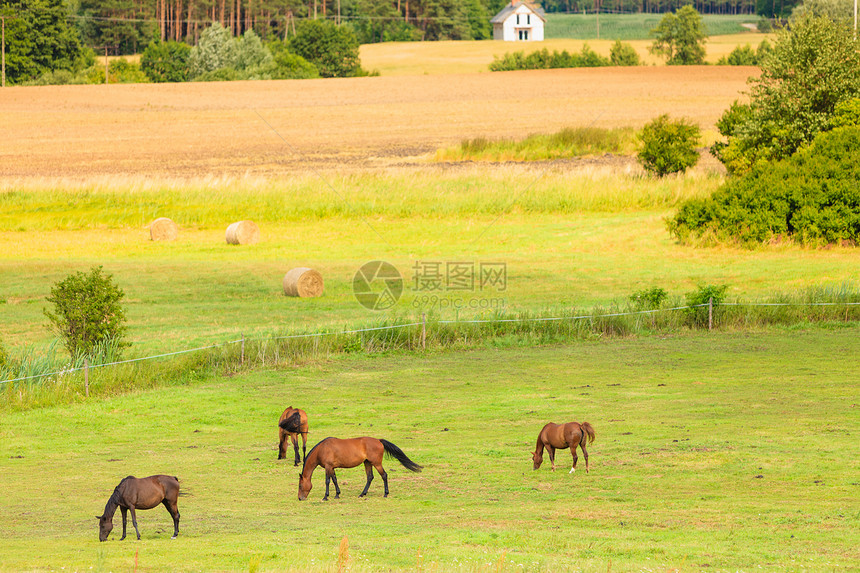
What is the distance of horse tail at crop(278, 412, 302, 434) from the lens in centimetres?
1391

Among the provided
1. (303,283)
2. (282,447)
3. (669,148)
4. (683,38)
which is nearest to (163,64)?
(683,38)

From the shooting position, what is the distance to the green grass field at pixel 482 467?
991 cm

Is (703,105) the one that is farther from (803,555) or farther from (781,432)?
(803,555)

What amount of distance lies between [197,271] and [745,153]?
2646 centimetres

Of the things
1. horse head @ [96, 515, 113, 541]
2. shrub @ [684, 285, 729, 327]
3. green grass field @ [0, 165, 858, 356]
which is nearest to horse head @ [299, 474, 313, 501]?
horse head @ [96, 515, 113, 541]

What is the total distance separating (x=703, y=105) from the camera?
89.9 metres

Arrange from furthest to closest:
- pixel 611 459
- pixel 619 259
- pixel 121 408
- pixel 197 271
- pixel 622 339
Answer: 1. pixel 619 259
2. pixel 197 271
3. pixel 622 339
4. pixel 121 408
5. pixel 611 459

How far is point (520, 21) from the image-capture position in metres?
181

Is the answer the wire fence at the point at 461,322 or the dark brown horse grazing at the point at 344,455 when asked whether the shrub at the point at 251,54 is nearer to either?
the wire fence at the point at 461,322

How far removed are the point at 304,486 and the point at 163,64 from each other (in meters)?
121

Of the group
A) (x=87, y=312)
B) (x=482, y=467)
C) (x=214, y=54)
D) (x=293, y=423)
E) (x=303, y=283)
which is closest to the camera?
(x=293, y=423)

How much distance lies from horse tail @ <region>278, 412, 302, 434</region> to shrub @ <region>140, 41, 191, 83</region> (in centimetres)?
11711

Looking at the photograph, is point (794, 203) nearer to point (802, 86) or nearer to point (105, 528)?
point (802, 86)

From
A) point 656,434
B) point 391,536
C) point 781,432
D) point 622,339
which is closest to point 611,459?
point 656,434
